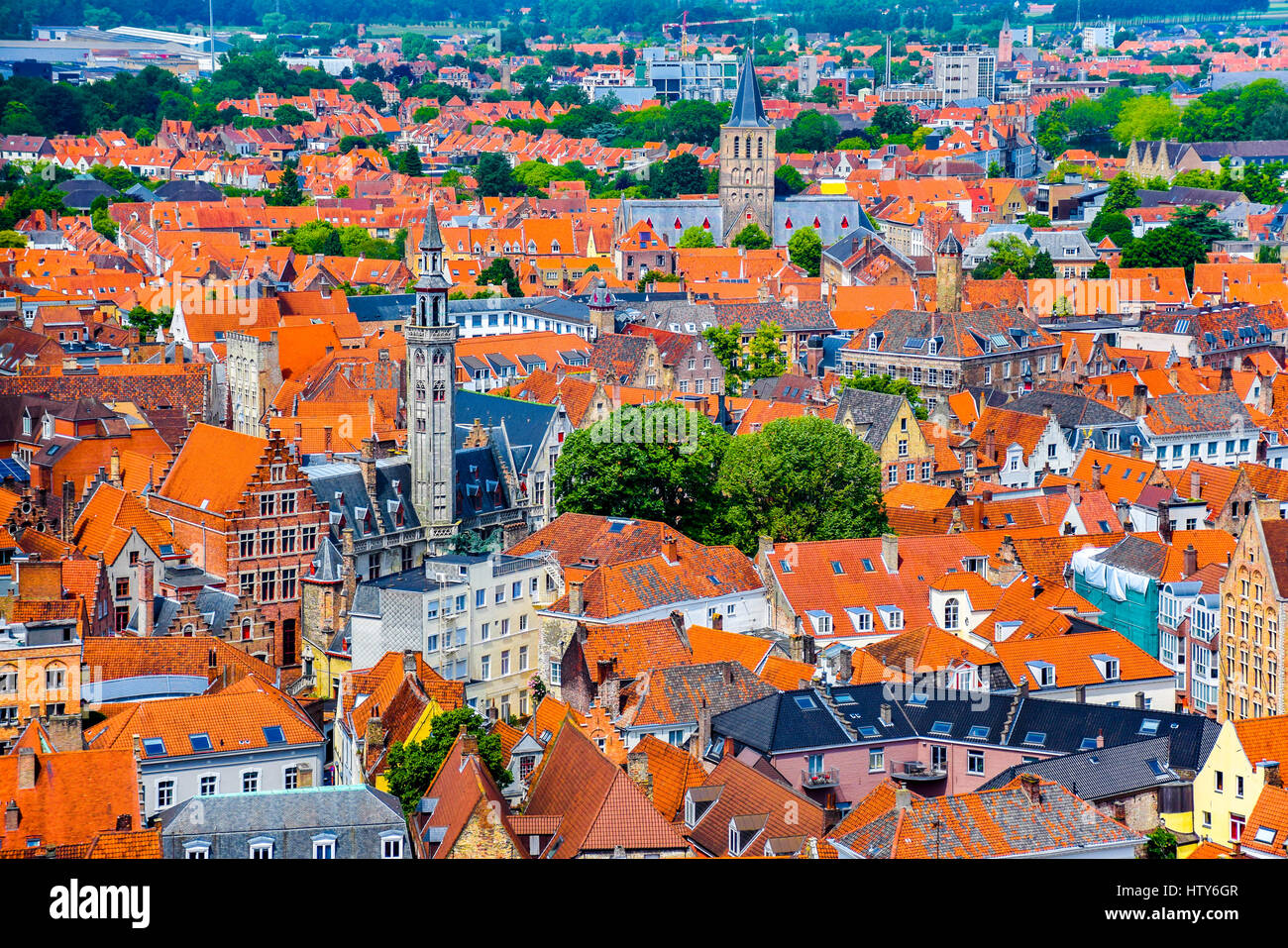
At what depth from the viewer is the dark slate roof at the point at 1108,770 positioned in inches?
1542

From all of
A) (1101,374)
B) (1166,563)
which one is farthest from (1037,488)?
(1101,374)

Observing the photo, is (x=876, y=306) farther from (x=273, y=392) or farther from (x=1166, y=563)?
(x=1166, y=563)

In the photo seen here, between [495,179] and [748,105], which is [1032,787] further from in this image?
[495,179]

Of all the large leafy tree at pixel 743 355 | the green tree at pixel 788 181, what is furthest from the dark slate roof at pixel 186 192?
the large leafy tree at pixel 743 355

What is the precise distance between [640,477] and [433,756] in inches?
1008

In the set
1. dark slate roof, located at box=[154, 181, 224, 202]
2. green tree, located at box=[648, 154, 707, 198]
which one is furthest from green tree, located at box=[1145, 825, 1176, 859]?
dark slate roof, located at box=[154, 181, 224, 202]

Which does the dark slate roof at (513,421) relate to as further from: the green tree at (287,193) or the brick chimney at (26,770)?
the green tree at (287,193)

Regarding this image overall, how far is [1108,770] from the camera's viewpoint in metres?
40.0

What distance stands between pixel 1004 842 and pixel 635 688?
1380 cm

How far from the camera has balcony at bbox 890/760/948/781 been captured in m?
43.0

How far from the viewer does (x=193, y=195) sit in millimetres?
163875

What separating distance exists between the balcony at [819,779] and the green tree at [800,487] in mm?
20167
